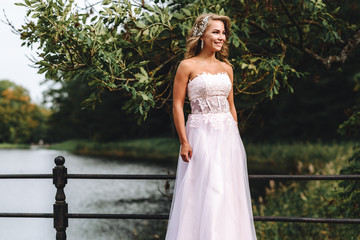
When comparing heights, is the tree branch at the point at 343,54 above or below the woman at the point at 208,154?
above

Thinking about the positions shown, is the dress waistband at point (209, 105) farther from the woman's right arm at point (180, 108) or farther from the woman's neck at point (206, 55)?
the woman's neck at point (206, 55)

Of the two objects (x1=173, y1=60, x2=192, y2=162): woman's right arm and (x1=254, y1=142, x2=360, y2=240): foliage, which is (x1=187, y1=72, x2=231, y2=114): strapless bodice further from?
(x1=254, y1=142, x2=360, y2=240): foliage

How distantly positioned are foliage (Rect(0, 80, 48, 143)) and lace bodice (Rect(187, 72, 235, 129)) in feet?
264

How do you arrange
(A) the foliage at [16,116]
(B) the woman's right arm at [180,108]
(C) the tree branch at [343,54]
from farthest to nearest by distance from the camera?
(A) the foliage at [16,116] < (C) the tree branch at [343,54] < (B) the woman's right arm at [180,108]

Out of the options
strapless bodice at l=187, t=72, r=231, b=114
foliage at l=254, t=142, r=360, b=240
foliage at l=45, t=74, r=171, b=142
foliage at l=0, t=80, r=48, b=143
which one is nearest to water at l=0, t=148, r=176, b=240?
foliage at l=254, t=142, r=360, b=240

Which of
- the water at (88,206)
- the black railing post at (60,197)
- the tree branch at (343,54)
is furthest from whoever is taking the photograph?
the water at (88,206)

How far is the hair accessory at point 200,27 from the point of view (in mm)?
3906

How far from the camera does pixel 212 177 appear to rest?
12.3ft

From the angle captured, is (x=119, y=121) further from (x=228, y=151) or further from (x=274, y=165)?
(x=228, y=151)

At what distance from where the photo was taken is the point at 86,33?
4.25 meters

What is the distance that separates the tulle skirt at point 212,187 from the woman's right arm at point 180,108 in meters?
0.09

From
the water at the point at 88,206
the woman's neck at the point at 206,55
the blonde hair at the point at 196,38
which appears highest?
the blonde hair at the point at 196,38

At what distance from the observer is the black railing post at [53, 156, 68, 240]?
4711 millimetres

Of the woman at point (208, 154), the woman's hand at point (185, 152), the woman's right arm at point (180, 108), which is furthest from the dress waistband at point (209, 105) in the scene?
the woman's hand at point (185, 152)
